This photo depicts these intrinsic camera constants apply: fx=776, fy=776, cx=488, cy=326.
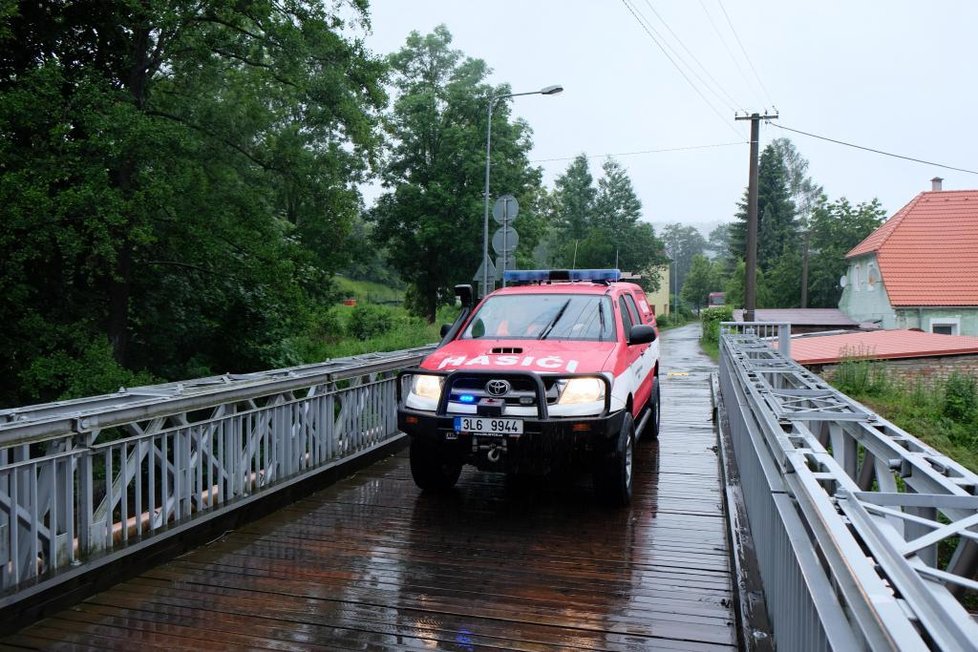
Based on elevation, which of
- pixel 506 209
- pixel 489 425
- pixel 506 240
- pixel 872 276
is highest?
pixel 872 276

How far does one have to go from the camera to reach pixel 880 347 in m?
24.0

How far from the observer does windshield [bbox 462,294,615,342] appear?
7.32 m

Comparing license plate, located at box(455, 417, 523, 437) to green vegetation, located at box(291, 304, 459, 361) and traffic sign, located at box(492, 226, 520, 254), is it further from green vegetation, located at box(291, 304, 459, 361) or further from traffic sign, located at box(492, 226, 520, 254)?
green vegetation, located at box(291, 304, 459, 361)

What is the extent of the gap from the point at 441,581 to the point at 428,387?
1.88m

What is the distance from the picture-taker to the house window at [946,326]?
112 feet

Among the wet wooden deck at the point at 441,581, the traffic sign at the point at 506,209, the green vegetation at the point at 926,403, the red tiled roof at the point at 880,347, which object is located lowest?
the green vegetation at the point at 926,403

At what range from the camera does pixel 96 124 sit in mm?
13414

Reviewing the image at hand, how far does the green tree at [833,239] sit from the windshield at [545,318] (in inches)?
2332

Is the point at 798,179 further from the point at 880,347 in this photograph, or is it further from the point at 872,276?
the point at 880,347

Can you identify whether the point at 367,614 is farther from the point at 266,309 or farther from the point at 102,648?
the point at 266,309

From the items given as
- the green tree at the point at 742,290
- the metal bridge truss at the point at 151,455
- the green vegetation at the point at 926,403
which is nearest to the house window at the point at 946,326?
the green vegetation at the point at 926,403

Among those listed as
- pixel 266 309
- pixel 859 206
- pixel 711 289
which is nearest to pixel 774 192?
pixel 859 206

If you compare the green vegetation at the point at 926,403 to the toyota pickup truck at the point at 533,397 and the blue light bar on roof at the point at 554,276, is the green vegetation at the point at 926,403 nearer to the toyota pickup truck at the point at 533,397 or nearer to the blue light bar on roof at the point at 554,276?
the blue light bar on roof at the point at 554,276

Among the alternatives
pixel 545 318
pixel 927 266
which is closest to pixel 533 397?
pixel 545 318
